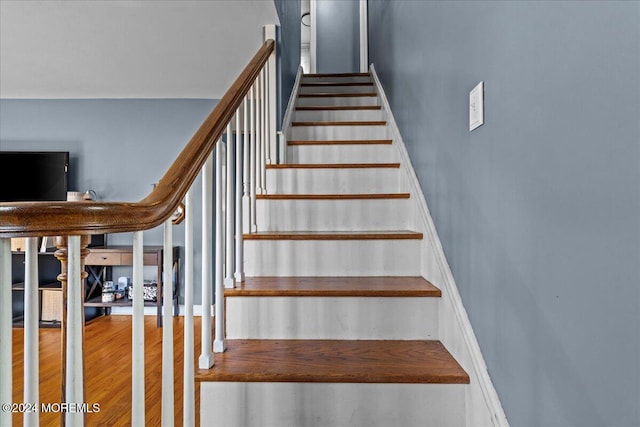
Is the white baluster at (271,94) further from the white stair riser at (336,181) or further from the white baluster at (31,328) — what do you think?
the white baluster at (31,328)

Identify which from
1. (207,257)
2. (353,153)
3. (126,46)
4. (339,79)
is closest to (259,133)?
(353,153)

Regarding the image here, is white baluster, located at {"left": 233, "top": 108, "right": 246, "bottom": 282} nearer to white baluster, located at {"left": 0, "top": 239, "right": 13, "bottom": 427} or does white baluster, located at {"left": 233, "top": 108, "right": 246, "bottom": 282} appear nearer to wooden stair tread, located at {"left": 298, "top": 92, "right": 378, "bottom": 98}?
white baluster, located at {"left": 0, "top": 239, "right": 13, "bottom": 427}

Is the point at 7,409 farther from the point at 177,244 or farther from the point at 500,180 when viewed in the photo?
the point at 177,244

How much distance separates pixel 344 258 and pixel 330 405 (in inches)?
26.2

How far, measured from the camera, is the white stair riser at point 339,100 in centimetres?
341

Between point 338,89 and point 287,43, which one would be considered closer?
point 287,43

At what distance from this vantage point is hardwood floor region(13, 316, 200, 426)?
1.89 meters

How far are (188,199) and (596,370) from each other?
0.93m

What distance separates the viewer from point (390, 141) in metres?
2.46

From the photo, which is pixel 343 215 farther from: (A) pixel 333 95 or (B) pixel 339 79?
(B) pixel 339 79

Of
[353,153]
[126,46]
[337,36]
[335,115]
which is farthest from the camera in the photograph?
[337,36]

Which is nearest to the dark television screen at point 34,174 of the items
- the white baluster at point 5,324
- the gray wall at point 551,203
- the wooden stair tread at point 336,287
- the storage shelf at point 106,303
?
the storage shelf at point 106,303

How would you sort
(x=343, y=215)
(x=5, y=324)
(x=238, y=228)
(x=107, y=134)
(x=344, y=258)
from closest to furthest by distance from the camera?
(x=5, y=324), (x=238, y=228), (x=344, y=258), (x=343, y=215), (x=107, y=134)

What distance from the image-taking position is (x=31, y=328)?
2.02ft
